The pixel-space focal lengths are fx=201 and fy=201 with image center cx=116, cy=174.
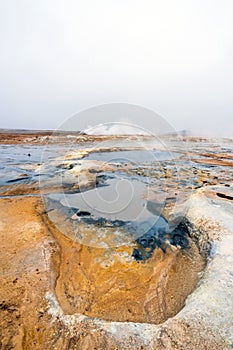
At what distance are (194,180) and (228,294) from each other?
6.58 metres

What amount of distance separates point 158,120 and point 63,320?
499cm

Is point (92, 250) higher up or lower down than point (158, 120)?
lower down

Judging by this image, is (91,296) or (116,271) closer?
(91,296)

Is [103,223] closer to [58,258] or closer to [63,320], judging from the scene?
[58,258]

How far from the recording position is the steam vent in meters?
2.08

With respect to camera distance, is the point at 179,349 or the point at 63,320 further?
the point at 63,320

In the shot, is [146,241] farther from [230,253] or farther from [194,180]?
[194,180]

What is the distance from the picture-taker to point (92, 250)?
12.5 feet

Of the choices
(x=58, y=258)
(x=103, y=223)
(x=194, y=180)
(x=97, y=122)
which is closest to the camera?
(x=58, y=258)

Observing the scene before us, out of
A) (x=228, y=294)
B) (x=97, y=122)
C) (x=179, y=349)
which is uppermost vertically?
(x=97, y=122)

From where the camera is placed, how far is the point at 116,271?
11.0ft

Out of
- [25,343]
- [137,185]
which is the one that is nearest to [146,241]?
[25,343]

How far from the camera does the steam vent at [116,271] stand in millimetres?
2082

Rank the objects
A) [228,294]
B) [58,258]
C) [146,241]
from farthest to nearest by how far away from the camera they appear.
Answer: [146,241] < [58,258] < [228,294]
